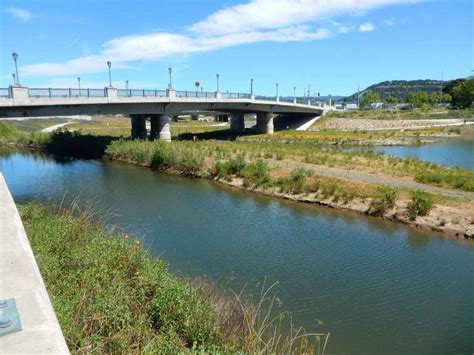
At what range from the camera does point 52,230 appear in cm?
1361

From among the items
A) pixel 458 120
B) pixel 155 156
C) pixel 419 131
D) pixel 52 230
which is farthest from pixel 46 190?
pixel 458 120

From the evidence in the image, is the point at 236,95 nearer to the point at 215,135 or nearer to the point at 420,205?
the point at 215,135

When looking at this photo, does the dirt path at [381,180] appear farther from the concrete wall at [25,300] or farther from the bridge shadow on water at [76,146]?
the bridge shadow on water at [76,146]

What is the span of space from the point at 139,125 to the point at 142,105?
739 cm

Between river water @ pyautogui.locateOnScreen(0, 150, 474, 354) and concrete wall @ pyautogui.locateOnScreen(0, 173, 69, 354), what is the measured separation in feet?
26.0

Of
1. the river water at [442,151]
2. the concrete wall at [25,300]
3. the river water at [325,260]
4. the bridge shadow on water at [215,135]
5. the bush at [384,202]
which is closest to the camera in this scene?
the concrete wall at [25,300]

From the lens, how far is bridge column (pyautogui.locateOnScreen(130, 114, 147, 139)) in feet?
174

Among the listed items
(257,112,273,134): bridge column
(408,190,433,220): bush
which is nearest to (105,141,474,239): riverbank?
(408,190,433,220): bush

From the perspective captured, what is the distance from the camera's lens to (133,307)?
950 cm

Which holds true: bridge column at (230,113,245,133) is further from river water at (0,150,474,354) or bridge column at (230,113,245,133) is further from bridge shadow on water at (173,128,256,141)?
river water at (0,150,474,354)

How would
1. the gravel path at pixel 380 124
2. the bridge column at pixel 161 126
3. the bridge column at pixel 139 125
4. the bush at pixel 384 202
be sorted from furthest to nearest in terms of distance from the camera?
the gravel path at pixel 380 124 < the bridge column at pixel 139 125 < the bridge column at pixel 161 126 < the bush at pixel 384 202

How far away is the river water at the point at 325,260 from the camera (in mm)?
12047

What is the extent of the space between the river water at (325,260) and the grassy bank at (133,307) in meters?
1.84

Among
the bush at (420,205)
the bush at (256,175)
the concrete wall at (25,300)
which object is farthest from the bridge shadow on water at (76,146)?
the concrete wall at (25,300)
